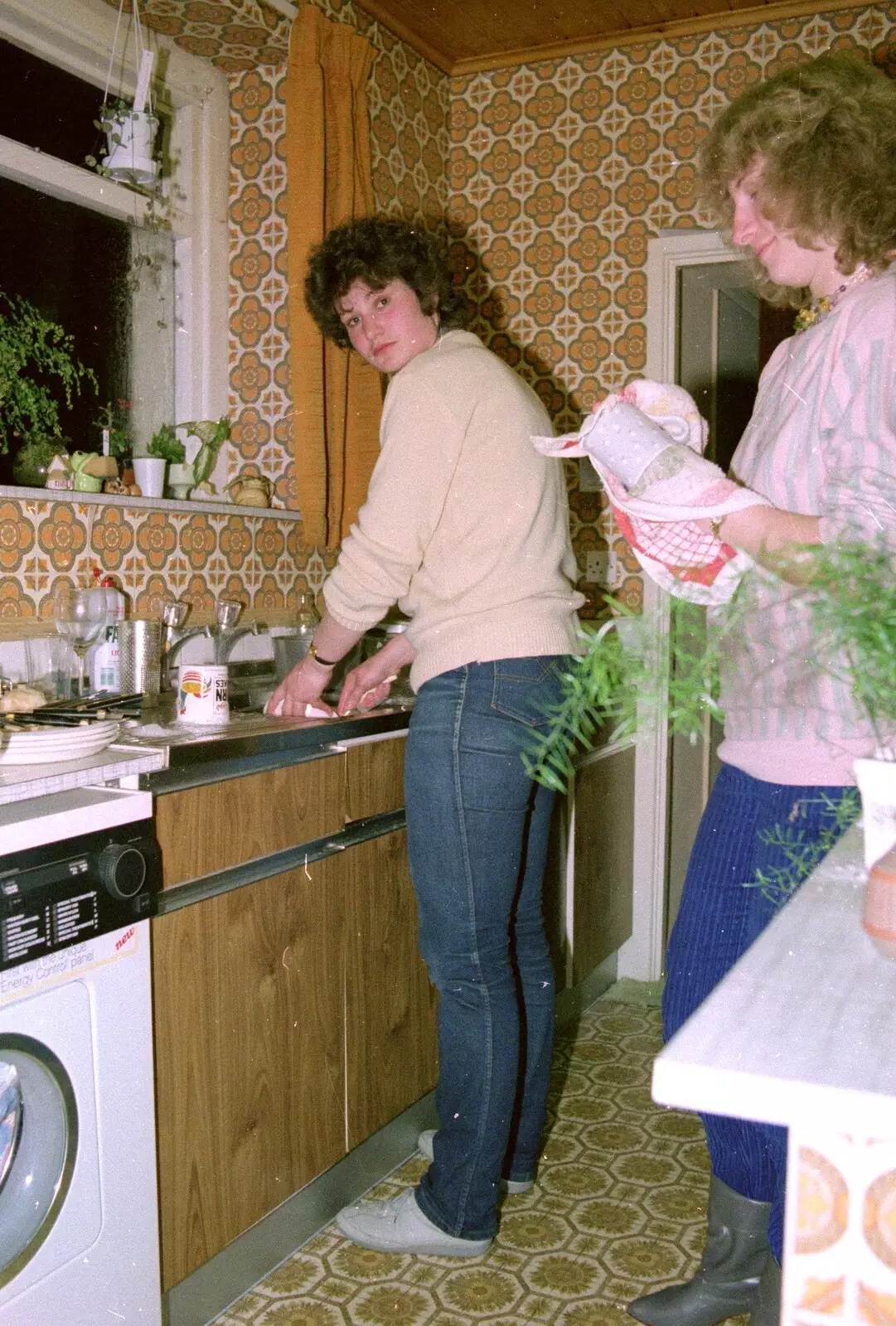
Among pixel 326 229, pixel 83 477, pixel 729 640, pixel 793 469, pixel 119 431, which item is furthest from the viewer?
pixel 326 229

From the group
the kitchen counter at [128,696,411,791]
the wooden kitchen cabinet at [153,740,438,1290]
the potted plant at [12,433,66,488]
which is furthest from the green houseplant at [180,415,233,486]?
the wooden kitchen cabinet at [153,740,438,1290]

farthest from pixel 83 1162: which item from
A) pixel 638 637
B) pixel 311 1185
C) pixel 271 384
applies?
pixel 271 384

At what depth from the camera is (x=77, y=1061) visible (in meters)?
1.36

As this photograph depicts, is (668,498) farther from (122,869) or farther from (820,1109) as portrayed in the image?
(122,869)

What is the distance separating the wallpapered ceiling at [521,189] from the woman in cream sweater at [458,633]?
2.87ft

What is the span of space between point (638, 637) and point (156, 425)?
2.05 metres

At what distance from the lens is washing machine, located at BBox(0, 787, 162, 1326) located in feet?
4.21

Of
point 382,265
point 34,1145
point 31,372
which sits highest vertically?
point 382,265

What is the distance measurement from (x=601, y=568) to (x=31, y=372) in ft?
5.41

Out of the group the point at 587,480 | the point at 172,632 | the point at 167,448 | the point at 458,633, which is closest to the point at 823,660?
the point at 458,633

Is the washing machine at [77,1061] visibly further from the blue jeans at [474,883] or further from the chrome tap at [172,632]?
the chrome tap at [172,632]

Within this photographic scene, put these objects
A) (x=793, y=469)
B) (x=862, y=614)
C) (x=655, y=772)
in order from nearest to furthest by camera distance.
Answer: (x=862, y=614) < (x=793, y=469) < (x=655, y=772)

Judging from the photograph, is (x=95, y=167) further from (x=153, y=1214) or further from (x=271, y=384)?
(x=153, y=1214)

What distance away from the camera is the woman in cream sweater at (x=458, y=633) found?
164 cm
